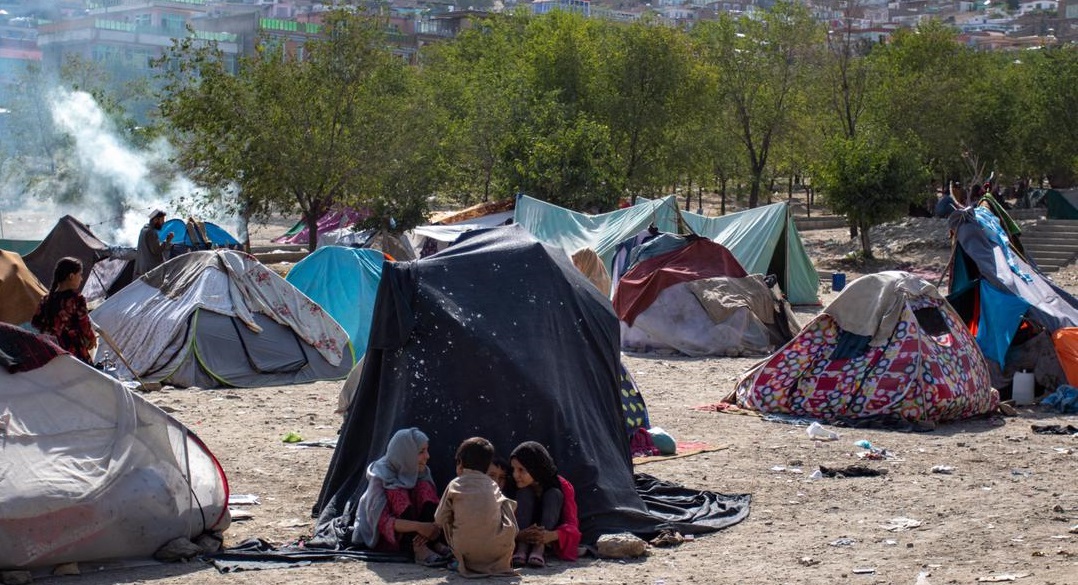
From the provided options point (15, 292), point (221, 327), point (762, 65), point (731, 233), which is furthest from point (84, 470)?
point (762, 65)

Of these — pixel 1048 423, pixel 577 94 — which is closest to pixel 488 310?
pixel 1048 423

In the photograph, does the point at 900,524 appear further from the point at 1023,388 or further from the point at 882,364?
the point at 1023,388

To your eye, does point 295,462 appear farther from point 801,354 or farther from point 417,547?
point 801,354

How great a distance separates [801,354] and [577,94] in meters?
25.7

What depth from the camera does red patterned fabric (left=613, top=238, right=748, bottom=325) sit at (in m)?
16.7

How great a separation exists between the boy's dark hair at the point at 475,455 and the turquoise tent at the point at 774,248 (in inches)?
600

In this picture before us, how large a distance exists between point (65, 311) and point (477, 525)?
4.13 m

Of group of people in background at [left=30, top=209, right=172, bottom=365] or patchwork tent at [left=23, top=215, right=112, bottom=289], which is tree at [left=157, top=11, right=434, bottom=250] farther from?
group of people in background at [left=30, top=209, right=172, bottom=365]

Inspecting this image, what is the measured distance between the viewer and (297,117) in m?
22.7

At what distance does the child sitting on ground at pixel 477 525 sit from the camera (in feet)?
21.0

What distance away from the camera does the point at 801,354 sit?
11.5 metres

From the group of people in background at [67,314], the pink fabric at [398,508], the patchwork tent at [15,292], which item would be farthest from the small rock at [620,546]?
the patchwork tent at [15,292]

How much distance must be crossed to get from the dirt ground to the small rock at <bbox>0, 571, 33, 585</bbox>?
218 mm

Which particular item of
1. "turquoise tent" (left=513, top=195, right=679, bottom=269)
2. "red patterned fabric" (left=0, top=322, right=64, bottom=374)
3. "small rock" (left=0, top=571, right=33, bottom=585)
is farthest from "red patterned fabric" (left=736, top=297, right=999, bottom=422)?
"turquoise tent" (left=513, top=195, right=679, bottom=269)
